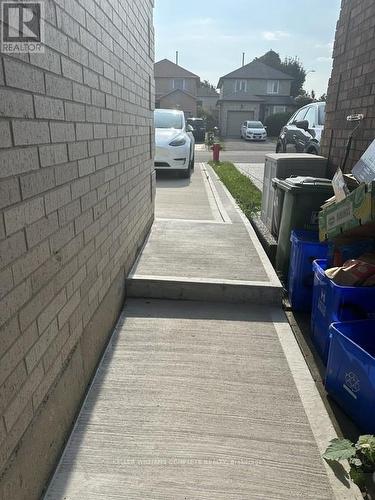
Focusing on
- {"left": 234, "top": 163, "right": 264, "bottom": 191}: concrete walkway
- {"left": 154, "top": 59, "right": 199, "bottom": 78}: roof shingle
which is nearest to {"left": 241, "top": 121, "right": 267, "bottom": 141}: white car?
{"left": 234, "top": 163, "right": 264, "bottom": 191}: concrete walkway

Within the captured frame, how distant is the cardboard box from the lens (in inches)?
95.2

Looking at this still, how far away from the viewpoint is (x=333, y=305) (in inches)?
107

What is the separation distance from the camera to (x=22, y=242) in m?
1.55

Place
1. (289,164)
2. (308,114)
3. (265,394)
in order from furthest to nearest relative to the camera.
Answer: (308,114) → (289,164) → (265,394)

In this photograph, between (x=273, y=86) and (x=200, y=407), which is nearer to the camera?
(x=200, y=407)

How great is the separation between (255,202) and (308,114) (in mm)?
4308

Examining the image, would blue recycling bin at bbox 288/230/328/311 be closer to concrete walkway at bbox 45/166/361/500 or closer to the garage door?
concrete walkway at bbox 45/166/361/500

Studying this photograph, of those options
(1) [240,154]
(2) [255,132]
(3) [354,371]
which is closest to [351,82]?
(3) [354,371]

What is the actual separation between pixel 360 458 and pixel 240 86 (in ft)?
168

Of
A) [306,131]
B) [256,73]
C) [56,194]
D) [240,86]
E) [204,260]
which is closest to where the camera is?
[56,194]

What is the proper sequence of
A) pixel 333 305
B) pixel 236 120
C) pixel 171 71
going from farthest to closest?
pixel 171 71
pixel 236 120
pixel 333 305

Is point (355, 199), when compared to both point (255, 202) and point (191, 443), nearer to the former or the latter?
point (191, 443)

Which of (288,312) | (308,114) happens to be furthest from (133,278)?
(308,114)

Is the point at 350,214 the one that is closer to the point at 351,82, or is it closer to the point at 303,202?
the point at 303,202
